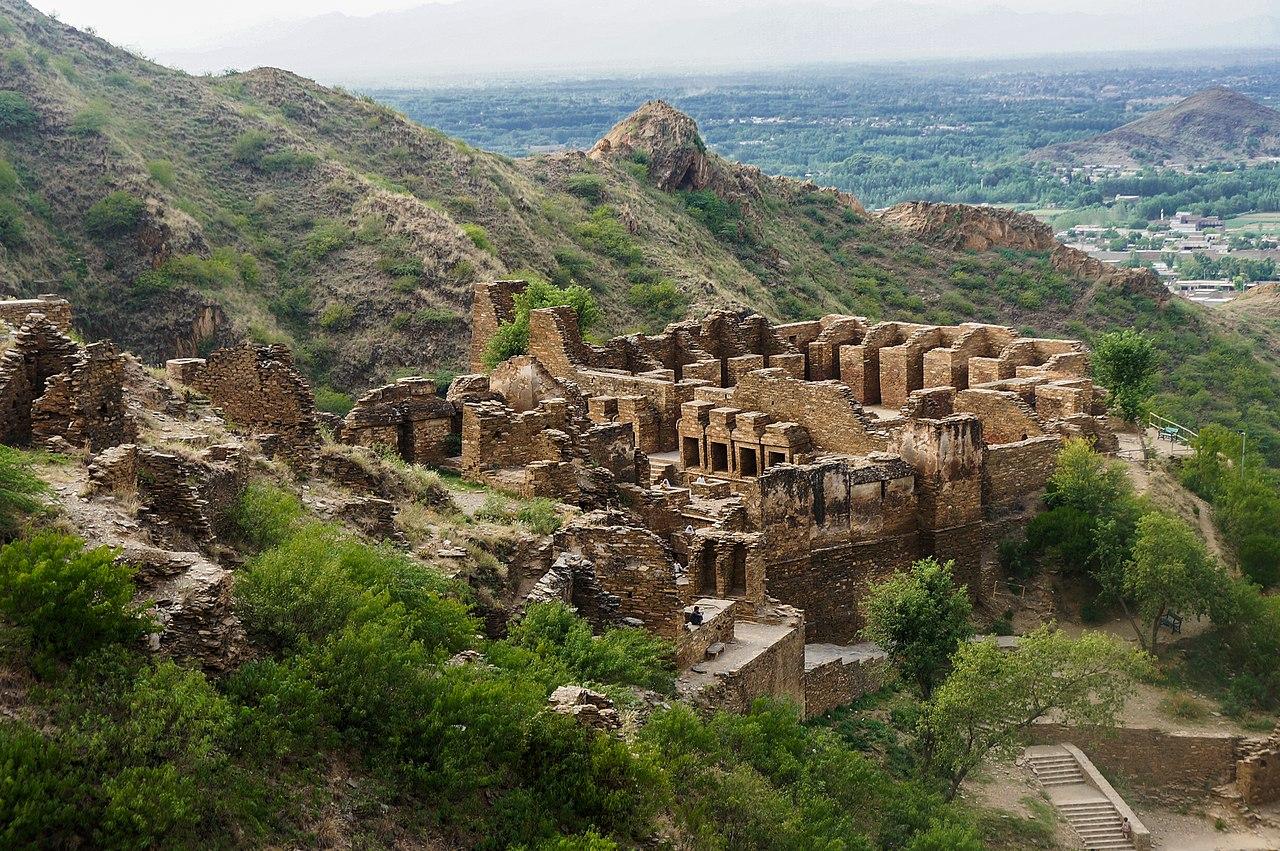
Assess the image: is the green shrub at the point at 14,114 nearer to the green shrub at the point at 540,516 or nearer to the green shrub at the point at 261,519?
the green shrub at the point at 540,516

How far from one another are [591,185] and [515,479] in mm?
67165

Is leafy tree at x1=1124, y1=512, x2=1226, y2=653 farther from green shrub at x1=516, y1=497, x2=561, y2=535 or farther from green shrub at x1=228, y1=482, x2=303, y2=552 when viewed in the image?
green shrub at x1=228, y1=482, x2=303, y2=552

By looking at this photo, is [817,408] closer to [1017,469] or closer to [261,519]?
[1017,469]

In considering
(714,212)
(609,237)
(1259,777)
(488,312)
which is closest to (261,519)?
(1259,777)

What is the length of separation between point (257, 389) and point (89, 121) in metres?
→ 56.7

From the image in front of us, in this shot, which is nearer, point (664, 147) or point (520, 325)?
point (520, 325)

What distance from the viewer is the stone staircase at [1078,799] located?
27806 millimetres

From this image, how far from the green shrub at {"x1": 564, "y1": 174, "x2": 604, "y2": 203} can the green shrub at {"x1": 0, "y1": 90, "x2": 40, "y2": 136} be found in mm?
27674

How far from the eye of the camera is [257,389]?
24.4 meters

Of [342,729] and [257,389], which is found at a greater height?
[257,389]

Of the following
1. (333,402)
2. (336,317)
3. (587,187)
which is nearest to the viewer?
(333,402)

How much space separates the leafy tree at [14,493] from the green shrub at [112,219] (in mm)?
55283

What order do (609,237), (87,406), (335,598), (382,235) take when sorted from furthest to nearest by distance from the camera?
(609,237)
(382,235)
(87,406)
(335,598)

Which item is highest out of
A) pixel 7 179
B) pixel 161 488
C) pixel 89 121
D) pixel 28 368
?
pixel 28 368
